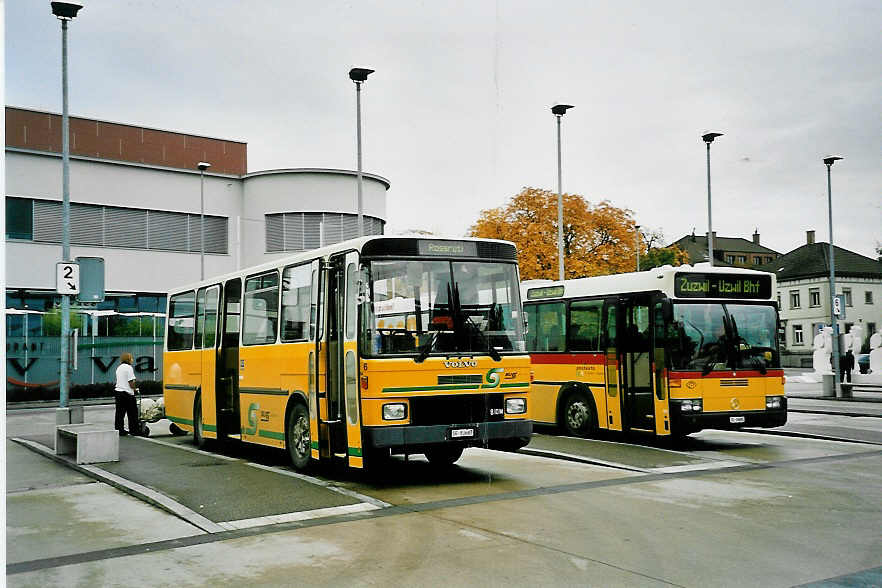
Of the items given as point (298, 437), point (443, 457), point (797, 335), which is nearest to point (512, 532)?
point (443, 457)

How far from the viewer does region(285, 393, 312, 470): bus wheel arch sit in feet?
42.1

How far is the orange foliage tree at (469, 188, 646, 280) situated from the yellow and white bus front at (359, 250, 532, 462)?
30235mm

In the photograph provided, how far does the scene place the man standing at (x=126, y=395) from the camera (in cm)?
1934

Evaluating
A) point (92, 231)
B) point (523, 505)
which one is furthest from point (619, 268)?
point (523, 505)

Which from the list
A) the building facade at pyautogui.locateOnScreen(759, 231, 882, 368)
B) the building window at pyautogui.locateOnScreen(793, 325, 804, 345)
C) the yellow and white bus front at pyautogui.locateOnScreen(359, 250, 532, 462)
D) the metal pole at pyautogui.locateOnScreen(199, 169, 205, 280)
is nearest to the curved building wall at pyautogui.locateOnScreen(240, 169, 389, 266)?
the metal pole at pyautogui.locateOnScreen(199, 169, 205, 280)

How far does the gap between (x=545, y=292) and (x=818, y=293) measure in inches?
2634

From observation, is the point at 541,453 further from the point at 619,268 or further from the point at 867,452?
the point at 619,268

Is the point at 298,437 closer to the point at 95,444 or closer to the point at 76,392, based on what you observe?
the point at 95,444

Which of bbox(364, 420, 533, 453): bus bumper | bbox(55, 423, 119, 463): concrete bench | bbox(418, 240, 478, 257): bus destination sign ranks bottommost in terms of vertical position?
bbox(55, 423, 119, 463): concrete bench

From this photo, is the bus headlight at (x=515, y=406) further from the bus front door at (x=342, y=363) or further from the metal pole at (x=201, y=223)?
the metal pole at (x=201, y=223)

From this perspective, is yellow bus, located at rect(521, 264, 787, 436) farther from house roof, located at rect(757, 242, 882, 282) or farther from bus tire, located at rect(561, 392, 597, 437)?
house roof, located at rect(757, 242, 882, 282)

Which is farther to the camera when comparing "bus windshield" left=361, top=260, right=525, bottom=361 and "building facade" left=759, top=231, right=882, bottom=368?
"building facade" left=759, top=231, right=882, bottom=368

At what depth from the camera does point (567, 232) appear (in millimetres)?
47406

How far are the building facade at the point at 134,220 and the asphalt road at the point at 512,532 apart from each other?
88.6 feet
